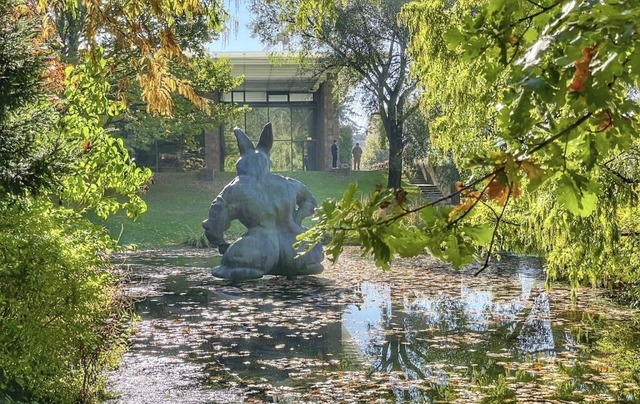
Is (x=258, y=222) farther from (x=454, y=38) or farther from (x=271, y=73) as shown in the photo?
(x=271, y=73)

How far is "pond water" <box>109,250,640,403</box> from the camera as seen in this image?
657 centimetres

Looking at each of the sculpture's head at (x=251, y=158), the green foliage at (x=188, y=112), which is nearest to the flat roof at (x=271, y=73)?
the green foliage at (x=188, y=112)

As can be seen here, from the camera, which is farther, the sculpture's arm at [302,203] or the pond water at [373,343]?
the sculpture's arm at [302,203]

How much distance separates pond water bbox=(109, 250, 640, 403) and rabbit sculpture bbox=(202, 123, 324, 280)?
301 millimetres

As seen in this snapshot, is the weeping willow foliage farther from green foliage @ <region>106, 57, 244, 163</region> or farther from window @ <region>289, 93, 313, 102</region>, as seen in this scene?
window @ <region>289, 93, 313, 102</region>

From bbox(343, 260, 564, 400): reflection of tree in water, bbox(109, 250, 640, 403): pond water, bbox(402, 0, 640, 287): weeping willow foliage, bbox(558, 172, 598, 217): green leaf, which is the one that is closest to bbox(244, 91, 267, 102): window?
bbox(109, 250, 640, 403): pond water

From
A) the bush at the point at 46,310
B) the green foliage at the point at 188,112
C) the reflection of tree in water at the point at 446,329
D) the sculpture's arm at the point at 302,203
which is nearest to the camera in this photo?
the bush at the point at 46,310

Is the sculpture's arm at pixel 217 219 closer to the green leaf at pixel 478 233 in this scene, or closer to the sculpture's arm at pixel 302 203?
the sculpture's arm at pixel 302 203

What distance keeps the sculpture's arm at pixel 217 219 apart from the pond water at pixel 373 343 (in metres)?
0.89

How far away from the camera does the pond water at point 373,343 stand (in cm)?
657

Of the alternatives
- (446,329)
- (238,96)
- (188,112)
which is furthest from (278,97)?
(446,329)

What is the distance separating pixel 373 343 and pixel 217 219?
5.21m

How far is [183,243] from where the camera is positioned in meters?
23.4

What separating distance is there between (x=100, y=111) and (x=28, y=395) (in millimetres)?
2870
